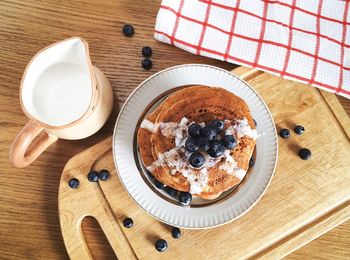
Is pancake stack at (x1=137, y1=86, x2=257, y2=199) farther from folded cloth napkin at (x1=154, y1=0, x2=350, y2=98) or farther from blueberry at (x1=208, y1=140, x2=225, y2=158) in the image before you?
folded cloth napkin at (x1=154, y1=0, x2=350, y2=98)

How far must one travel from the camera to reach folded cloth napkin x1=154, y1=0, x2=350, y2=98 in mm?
1415

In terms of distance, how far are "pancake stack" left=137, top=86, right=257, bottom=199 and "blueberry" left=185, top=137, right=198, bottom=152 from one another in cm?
3

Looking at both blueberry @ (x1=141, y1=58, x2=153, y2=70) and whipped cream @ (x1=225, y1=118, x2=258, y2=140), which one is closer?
whipped cream @ (x1=225, y1=118, x2=258, y2=140)

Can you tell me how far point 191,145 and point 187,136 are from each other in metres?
0.06

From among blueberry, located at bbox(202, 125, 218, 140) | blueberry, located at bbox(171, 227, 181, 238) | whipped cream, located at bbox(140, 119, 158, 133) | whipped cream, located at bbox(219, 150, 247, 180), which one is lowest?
blueberry, located at bbox(171, 227, 181, 238)

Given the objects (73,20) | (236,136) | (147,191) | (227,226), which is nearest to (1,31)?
(73,20)

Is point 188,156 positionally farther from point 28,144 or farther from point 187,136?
point 28,144

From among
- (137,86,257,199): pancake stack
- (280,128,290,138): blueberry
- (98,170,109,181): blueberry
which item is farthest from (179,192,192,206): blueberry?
(280,128,290,138): blueberry

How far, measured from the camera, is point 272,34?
144cm

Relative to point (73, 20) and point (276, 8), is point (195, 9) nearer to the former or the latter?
point (276, 8)

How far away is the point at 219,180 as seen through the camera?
1218 millimetres

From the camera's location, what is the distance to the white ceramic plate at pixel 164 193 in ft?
4.27

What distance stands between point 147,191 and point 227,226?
258 mm

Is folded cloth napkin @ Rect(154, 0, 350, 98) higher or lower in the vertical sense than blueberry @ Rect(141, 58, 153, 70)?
higher
